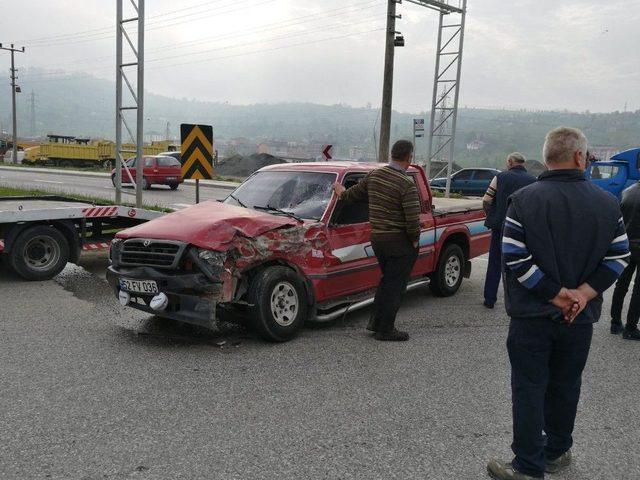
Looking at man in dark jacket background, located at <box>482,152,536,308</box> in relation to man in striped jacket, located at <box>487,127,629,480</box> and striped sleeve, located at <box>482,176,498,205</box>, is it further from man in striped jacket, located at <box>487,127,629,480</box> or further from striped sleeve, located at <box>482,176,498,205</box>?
man in striped jacket, located at <box>487,127,629,480</box>

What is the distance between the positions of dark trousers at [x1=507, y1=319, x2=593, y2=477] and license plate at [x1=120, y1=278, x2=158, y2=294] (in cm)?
319

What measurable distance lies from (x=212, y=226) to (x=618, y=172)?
1806cm

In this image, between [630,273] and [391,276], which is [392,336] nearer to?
[391,276]

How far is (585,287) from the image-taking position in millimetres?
2818

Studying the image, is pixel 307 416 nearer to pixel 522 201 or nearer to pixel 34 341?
pixel 522 201

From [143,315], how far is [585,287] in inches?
183

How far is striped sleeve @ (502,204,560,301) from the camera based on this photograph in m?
2.79

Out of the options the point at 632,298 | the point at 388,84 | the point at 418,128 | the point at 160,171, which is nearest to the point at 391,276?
the point at 632,298

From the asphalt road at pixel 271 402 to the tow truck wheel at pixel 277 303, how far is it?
0.55 ft

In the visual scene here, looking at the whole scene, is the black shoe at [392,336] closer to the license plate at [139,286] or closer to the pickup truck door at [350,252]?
the pickup truck door at [350,252]

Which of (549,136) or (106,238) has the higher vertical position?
(549,136)

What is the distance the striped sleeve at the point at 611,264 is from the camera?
283 cm

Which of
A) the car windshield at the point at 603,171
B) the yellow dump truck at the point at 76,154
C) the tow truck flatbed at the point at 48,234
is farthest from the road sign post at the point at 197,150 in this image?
the yellow dump truck at the point at 76,154

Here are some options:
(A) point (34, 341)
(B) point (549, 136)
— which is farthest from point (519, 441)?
(A) point (34, 341)
